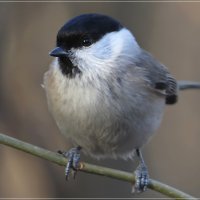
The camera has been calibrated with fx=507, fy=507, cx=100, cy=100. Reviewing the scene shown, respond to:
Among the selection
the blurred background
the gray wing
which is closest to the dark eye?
the gray wing

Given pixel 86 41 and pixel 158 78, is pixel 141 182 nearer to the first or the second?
pixel 158 78

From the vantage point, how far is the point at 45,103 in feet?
12.3

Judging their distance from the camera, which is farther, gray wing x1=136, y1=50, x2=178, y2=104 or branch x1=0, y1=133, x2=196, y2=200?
gray wing x1=136, y1=50, x2=178, y2=104

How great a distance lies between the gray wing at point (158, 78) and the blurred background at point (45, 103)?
983 mm

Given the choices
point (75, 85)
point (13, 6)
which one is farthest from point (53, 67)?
point (13, 6)

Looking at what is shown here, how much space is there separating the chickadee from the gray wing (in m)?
0.01

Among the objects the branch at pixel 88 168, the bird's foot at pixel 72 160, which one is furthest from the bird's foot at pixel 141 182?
the branch at pixel 88 168

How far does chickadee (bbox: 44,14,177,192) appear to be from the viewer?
2377 millimetres

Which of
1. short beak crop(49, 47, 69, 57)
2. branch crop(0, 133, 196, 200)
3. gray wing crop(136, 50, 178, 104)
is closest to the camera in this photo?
branch crop(0, 133, 196, 200)

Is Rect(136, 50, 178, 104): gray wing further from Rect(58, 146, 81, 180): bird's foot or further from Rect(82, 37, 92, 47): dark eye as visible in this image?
Rect(58, 146, 81, 180): bird's foot

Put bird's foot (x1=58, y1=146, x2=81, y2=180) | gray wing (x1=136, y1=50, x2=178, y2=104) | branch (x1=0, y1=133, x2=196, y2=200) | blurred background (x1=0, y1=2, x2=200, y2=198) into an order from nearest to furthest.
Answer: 1. branch (x1=0, y1=133, x2=196, y2=200)
2. bird's foot (x1=58, y1=146, x2=81, y2=180)
3. gray wing (x1=136, y1=50, x2=178, y2=104)
4. blurred background (x1=0, y1=2, x2=200, y2=198)

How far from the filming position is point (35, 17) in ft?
12.5

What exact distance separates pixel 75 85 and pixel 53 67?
0.98 feet

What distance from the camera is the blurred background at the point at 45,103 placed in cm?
356
